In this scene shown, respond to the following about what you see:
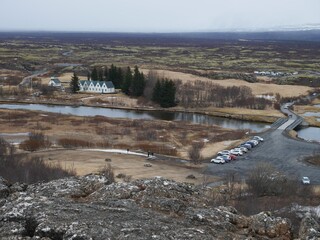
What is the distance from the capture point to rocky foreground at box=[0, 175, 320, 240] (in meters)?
8.45

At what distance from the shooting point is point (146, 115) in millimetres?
70125

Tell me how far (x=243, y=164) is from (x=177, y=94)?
45.6m

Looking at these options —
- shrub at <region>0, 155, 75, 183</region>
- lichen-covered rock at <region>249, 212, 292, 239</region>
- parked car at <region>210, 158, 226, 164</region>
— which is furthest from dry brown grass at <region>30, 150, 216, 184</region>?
lichen-covered rock at <region>249, 212, 292, 239</region>

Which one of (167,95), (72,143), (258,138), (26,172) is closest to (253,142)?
(258,138)

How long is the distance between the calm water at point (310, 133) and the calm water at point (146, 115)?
4846mm

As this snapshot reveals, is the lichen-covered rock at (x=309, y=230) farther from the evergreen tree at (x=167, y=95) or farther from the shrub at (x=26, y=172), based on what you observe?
the evergreen tree at (x=167, y=95)

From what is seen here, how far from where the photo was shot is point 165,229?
8.66 m

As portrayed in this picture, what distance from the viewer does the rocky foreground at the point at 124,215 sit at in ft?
27.7

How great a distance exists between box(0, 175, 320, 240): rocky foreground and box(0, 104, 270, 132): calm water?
1944 inches

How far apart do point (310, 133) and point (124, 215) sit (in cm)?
5250

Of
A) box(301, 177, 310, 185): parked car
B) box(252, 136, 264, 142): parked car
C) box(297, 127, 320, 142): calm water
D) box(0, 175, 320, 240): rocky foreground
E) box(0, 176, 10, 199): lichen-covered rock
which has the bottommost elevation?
box(297, 127, 320, 142): calm water

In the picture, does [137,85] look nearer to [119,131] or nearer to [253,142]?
[119,131]

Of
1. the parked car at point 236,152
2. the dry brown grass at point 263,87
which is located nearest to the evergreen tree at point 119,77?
the dry brown grass at point 263,87

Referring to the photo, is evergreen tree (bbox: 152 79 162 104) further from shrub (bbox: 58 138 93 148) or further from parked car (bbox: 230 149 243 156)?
parked car (bbox: 230 149 243 156)
